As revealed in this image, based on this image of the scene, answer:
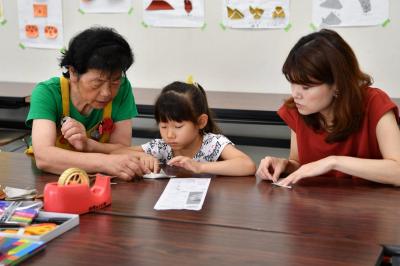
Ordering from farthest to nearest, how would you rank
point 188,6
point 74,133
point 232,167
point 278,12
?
1. point 188,6
2. point 278,12
3. point 74,133
4. point 232,167

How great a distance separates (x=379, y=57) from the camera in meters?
3.10

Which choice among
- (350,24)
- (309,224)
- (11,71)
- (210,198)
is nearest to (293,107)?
(210,198)

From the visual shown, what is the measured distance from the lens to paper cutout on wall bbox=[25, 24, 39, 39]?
12.7 ft

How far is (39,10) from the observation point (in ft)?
12.6

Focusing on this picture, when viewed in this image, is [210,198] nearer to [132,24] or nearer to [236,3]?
[236,3]

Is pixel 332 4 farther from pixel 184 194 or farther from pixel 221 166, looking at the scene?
pixel 184 194

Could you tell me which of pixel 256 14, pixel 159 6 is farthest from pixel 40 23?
pixel 256 14

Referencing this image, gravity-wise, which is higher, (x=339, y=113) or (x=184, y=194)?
(x=339, y=113)

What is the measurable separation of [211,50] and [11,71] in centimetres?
160

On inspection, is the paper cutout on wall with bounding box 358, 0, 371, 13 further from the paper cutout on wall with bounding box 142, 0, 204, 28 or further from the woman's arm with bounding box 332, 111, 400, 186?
the woman's arm with bounding box 332, 111, 400, 186

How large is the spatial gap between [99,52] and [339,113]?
0.85 m

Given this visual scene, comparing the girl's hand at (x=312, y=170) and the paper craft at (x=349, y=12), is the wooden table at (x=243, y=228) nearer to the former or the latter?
the girl's hand at (x=312, y=170)

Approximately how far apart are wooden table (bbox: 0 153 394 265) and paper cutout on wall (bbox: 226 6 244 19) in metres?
1.85

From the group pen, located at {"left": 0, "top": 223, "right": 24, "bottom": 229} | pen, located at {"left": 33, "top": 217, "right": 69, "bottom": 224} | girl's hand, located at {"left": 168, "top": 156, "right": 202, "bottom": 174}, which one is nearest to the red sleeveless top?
girl's hand, located at {"left": 168, "top": 156, "right": 202, "bottom": 174}
